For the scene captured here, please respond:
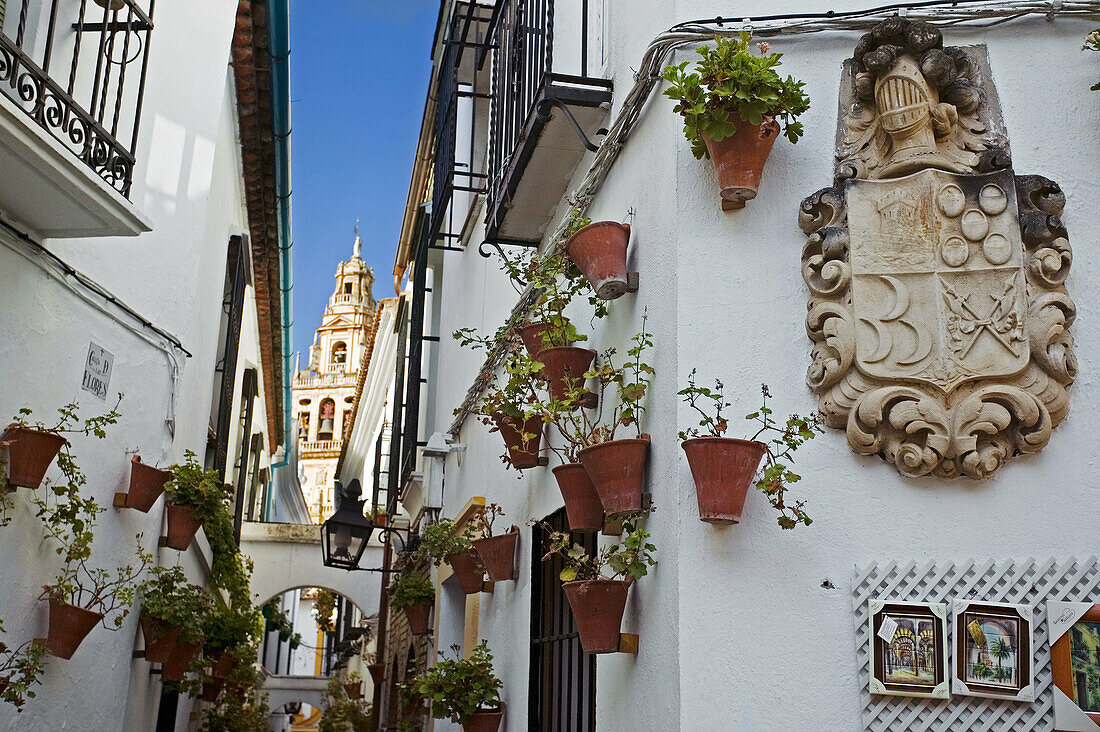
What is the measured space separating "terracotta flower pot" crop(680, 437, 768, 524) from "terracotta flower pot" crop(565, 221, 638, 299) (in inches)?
41.9

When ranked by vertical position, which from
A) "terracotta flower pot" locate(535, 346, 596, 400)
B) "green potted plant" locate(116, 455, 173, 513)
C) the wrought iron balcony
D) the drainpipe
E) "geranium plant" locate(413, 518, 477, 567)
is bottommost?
"geranium plant" locate(413, 518, 477, 567)

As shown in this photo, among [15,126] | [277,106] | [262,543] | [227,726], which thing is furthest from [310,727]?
[15,126]

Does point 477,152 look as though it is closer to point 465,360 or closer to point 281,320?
point 465,360

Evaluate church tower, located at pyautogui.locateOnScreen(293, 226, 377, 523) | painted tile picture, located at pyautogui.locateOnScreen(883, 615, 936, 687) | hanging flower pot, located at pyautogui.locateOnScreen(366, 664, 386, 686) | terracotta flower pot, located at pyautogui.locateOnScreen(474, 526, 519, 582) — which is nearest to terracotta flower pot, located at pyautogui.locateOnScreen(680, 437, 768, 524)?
painted tile picture, located at pyautogui.locateOnScreen(883, 615, 936, 687)

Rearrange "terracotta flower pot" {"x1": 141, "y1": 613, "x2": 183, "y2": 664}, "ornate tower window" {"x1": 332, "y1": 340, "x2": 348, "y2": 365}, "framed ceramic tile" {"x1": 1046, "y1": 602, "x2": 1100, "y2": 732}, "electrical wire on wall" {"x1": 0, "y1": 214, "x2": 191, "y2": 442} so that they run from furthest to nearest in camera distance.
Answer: "ornate tower window" {"x1": 332, "y1": 340, "x2": 348, "y2": 365} → "terracotta flower pot" {"x1": 141, "y1": 613, "x2": 183, "y2": 664} → "electrical wire on wall" {"x1": 0, "y1": 214, "x2": 191, "y2": 442} → "framed ceramic tile" {"x1": 1046, "y1": 602, "x2": 1100, "y2": 732}

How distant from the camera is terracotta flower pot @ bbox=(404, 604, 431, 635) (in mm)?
9961

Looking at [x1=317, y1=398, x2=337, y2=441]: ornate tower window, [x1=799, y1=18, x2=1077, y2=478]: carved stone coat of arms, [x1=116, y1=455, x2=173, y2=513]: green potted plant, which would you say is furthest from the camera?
[x1=317, y1=398, x2=337, y2=441]: ornate tower window

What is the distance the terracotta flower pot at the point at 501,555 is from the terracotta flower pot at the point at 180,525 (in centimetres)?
249

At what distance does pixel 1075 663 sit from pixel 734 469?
1246mm

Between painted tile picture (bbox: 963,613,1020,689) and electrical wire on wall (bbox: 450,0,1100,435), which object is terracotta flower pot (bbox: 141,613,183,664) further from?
painted tile picture (bbox: 963,613,1020,689)

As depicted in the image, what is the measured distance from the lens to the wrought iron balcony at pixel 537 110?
16.8ft

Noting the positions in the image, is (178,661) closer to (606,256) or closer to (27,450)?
(27,450)

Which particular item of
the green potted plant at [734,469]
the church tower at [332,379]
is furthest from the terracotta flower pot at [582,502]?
the church tower at [332,379]

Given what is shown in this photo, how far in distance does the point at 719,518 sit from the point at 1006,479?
101cm
